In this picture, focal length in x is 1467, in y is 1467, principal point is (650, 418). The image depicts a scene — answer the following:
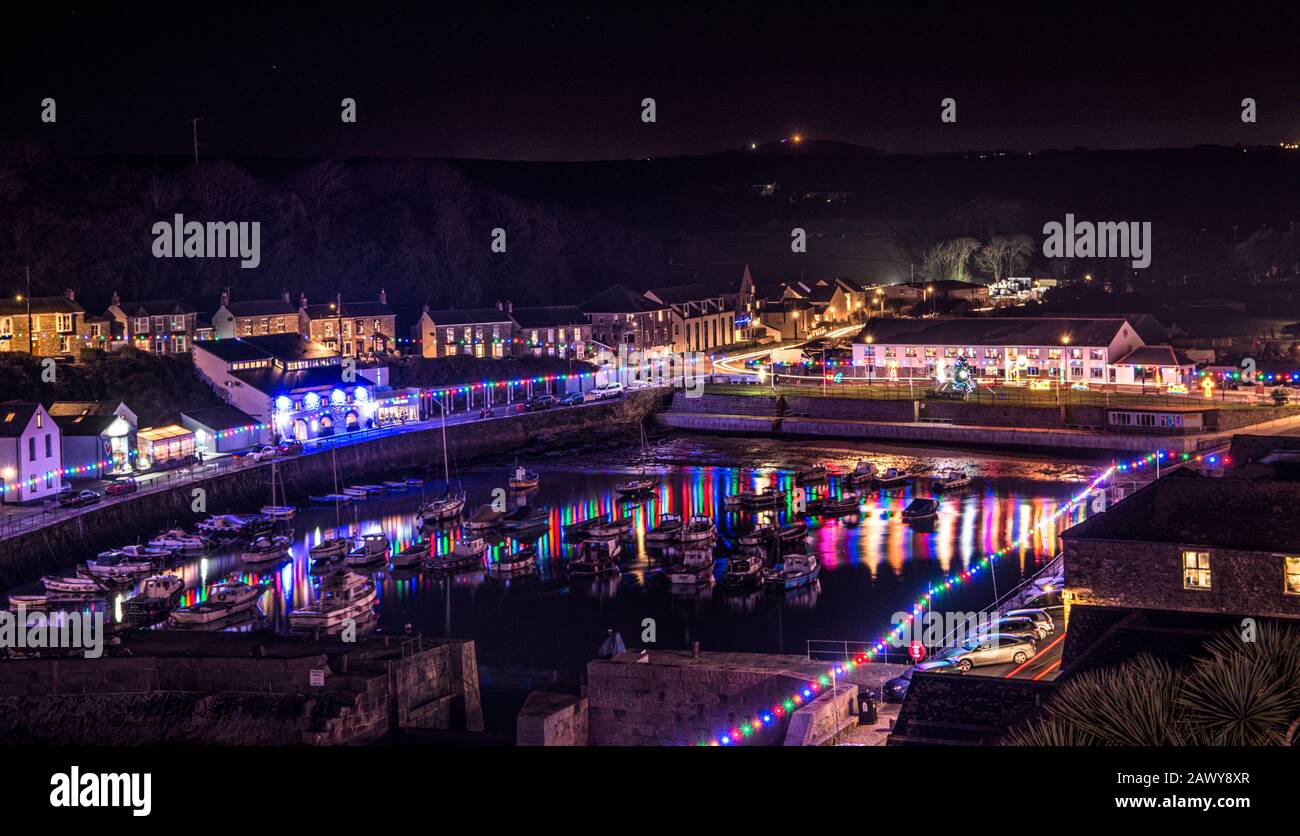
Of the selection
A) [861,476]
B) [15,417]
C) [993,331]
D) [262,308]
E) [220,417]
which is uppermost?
[262,308]

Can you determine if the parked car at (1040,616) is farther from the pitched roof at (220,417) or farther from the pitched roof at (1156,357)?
the pitched roof at (1156,357)

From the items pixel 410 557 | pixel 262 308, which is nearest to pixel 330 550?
pixel 410 557

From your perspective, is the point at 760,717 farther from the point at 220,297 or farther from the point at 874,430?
the point at 220,297

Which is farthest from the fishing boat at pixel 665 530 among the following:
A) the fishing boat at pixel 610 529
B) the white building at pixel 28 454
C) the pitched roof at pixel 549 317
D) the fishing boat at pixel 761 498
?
the pitched roof at pixel 549 317

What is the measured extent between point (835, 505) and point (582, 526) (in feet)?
13.5

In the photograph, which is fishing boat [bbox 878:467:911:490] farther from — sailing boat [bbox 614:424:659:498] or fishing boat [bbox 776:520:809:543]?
fishing boat [bbox 776:520:809:543]

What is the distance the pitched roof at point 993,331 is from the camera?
1292 inches

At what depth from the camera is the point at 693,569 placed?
18.0 meters

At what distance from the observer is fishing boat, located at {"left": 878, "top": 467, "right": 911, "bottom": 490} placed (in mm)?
24234

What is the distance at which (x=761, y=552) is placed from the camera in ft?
61.9

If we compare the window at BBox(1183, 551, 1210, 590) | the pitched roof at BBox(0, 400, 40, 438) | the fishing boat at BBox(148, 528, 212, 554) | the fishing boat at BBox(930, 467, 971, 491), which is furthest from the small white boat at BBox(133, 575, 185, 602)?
the fishing boat at BBox(930, 467, 971, 491)

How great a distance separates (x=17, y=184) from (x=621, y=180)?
72.2 m

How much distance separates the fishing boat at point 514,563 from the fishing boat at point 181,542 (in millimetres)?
4145

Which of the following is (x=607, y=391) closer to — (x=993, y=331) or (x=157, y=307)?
(x=993, y=331)
